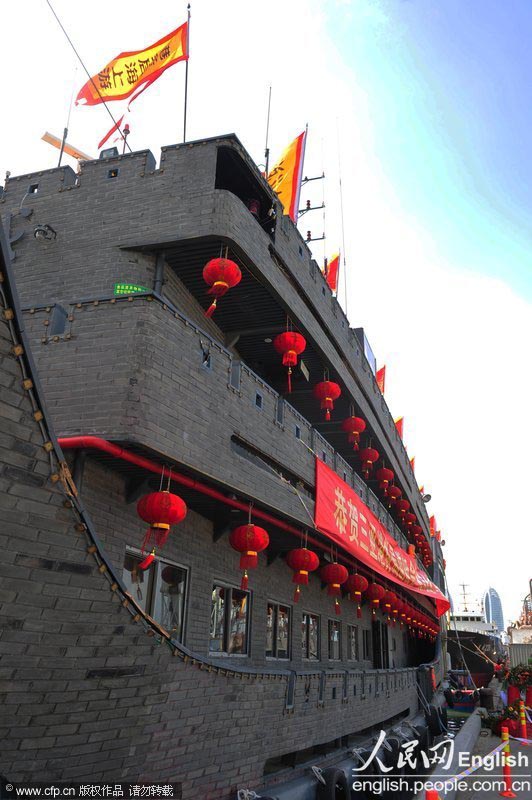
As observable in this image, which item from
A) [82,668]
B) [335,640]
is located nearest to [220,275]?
[82,668]

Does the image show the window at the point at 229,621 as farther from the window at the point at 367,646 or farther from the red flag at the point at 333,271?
the window at the point at 367,646

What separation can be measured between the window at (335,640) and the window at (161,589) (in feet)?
33.5

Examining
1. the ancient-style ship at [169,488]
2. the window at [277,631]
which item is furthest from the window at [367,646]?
the window at [277,631]

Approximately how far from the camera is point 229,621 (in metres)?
12.4

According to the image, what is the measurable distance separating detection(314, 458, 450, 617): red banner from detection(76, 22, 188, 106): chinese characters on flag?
948 cm

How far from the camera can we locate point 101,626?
231 inches

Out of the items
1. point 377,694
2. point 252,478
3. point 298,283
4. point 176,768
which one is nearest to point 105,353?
point 252,478

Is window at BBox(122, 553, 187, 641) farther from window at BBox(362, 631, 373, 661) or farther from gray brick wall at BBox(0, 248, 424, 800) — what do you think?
window at BBox(362, 631, 373, 661)

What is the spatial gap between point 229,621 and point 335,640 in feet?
28.7

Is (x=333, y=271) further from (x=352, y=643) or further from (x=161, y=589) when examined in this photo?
(x=161, y=589)

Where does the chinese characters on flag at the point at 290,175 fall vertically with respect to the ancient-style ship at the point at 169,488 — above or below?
above

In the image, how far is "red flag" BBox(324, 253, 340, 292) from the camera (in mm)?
A: 21266

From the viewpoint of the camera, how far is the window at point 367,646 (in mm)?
23594

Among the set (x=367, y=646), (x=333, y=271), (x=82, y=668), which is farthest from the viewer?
(x=367, y=646)
